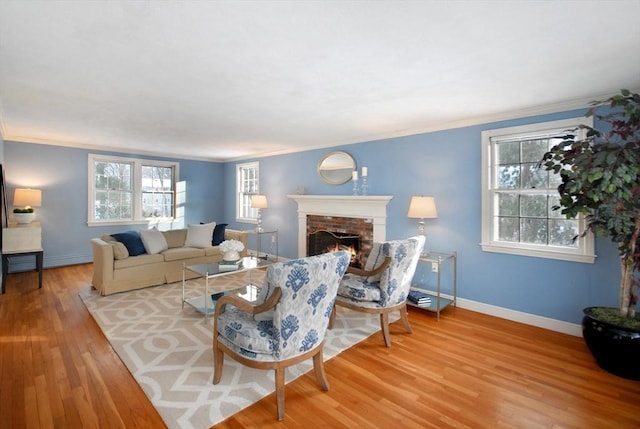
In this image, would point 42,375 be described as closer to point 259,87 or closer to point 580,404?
point 259,87

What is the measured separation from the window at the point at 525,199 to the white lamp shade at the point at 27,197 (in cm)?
661

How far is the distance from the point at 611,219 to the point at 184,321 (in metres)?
3.96

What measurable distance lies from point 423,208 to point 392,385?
2.13 m

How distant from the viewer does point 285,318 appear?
194cm

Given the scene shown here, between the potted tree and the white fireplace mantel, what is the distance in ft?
7.09

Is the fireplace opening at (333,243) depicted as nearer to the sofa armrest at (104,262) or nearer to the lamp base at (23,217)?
the sofa armrest at (104,262)

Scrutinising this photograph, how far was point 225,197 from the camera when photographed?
779cm

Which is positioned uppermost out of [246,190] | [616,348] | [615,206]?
[246,190]

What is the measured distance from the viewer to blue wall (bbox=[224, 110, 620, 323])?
122 inches

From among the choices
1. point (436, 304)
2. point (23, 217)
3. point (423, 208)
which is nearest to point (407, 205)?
point (423, 208)

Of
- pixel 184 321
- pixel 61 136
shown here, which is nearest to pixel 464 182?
pixel 184 321

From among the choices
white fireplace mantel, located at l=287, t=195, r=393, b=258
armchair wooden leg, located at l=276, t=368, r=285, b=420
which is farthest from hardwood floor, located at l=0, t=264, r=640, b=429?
white fireplace mantel, located at l=287, t=195, r=393, b=258

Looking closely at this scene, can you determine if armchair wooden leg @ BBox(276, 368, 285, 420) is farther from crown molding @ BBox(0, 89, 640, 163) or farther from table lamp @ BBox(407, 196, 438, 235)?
crown molding @ BBox(0, 89, 640, 163)

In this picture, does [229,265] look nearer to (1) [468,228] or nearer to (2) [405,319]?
(2) [405,319]
